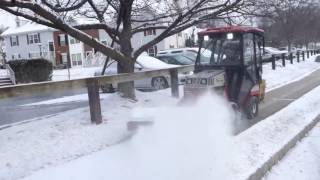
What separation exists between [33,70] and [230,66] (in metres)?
22.8

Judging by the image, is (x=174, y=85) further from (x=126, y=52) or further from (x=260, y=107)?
(x=260, y=107)

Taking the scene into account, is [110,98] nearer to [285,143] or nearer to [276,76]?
[285,143]

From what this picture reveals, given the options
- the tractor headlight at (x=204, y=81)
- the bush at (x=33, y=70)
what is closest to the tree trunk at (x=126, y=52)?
the tractor headlight at (x=204, y=81)

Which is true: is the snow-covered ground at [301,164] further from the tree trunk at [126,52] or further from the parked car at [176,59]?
the parked car at [176,59]

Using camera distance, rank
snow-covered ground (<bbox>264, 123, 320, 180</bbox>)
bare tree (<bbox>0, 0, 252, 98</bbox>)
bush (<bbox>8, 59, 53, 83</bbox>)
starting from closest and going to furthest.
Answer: snow-covered ground (<bbox>264, 123, 320, 180</bbox>) < bare tree (<bbox>0, 0, 252, 98</bbox>) < bush (<bbox>8, 59, 53, 83</bbox>)

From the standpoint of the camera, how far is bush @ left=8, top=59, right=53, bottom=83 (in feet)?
104

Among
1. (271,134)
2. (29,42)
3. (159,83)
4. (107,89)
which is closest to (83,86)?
(271,134)

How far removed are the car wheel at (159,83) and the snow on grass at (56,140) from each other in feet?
21.9

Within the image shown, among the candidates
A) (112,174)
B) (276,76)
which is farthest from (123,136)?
(276,76)

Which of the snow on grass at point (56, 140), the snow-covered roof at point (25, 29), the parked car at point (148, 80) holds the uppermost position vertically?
the snow-covered roof at point (25, 29)

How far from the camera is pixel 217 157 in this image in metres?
7.39

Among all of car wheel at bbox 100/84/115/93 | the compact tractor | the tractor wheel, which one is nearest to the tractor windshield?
the compact tractor

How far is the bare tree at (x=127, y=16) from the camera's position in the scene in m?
12.0

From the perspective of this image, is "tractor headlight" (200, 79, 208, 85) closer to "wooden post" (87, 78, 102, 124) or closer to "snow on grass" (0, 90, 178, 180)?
"snow on grass" (0, 90, 178, 180)
